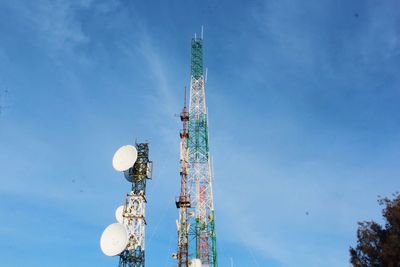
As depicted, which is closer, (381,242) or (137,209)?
(381,242)

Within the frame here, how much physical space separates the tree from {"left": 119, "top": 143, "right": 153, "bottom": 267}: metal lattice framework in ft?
111

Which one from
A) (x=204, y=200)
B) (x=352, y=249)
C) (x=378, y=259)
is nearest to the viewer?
(x=378, y=259)

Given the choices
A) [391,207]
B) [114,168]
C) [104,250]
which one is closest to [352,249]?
[391,207]

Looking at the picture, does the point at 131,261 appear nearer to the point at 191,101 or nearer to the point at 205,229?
the point at 205,229

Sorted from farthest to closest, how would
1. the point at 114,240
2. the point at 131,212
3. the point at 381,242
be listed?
the point at 131,212
the point at 114,240
the point at 381,242

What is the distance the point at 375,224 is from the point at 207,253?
40.6 m

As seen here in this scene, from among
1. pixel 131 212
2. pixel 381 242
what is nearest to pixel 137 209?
pixel 131 212

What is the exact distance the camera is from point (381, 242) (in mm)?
32688

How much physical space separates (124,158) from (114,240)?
12622mm

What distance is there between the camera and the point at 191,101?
266 feet

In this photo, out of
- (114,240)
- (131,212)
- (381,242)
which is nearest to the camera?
(381,242)

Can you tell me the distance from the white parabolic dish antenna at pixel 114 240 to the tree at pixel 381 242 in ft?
103

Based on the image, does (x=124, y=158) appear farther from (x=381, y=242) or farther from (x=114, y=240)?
(x=381, y=242)

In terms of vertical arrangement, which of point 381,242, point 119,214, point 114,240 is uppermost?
point 119,214
